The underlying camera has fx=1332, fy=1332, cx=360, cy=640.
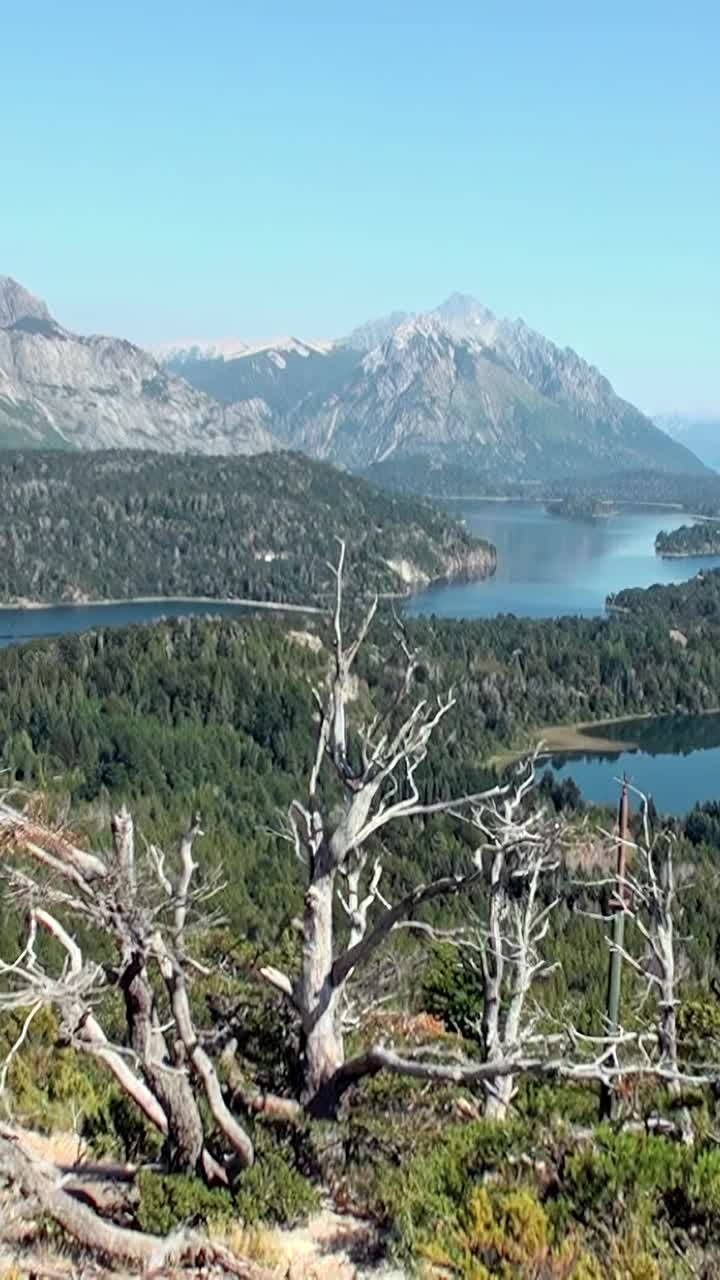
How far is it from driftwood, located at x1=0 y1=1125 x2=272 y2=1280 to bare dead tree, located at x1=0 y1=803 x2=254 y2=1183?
0.98 meters

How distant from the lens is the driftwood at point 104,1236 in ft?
35.7

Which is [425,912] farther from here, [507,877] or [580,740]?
[580,740]

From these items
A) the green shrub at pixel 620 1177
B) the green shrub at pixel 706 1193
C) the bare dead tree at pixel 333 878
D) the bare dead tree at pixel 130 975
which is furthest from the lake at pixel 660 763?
the bare dead tree at pixel 130 975

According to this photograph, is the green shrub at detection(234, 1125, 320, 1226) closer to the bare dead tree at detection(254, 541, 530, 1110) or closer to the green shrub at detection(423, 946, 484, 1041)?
the bare dead tree at detection(254, 541, 530, 1110)

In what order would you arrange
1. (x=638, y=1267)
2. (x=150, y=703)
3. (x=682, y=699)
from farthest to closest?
(x=682, y=699) → (x=150, y=703) → (x=638, y=1267)

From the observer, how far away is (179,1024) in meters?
12.0

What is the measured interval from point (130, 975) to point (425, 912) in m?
60.4

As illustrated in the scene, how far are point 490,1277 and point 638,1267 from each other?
116cm

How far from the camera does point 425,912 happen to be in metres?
70.9

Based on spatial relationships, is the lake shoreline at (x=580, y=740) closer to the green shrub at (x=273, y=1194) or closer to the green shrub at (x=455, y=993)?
the green shrub at (x=455, y=993)

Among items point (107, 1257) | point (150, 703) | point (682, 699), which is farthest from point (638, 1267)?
point (682, 699)

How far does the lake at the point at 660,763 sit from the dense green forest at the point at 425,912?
666cm

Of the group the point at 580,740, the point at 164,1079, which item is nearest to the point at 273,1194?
the point at 164,1079

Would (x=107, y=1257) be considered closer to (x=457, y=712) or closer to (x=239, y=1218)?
(x=239, y=1218)
